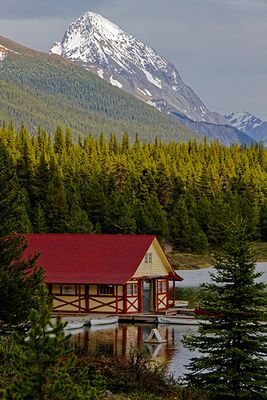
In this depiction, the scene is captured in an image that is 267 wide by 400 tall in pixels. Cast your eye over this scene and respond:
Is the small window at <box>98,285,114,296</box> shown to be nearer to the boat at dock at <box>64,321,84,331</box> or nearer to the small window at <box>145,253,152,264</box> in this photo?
the small window at <box>145,253,152,264</box>

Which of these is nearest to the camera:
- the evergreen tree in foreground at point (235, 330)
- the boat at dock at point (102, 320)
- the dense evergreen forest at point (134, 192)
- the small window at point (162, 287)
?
the evergreen tree in foreground at point (235, 330)

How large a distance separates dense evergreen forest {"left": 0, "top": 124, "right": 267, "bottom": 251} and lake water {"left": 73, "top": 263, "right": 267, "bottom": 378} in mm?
50799

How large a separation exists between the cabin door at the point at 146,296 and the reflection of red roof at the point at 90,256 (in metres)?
2.60

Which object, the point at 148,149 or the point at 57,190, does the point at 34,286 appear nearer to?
the point at 57,190

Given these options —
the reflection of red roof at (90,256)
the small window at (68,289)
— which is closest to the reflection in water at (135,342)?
the reflection of red roof at (90,256)

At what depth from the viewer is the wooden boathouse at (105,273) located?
6219cm

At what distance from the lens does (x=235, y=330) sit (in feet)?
92.4

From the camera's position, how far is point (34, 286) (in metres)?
34.7

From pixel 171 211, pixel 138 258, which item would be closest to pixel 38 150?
pixel 171 211

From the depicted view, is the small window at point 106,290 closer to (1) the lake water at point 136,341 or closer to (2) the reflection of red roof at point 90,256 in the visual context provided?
(2) the reflection of red roof at point 90,256

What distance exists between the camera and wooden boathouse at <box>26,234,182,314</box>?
62.2 metres

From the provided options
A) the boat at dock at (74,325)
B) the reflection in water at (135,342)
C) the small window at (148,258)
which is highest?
the small window at (148,258)

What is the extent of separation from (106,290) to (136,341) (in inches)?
497

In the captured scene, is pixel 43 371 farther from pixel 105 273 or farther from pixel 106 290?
pixel 105 273
